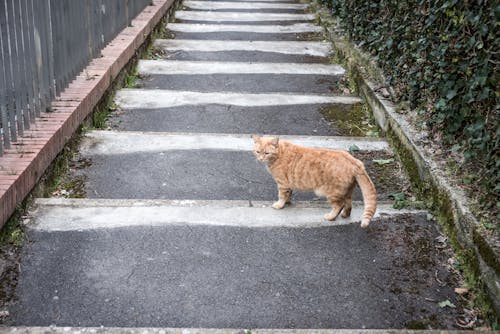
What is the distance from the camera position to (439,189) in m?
4.34

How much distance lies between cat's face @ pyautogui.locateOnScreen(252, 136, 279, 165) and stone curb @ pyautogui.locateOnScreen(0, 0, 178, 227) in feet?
5.34

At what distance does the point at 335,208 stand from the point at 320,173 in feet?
0.90

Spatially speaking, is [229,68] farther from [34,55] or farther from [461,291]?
[461,291]

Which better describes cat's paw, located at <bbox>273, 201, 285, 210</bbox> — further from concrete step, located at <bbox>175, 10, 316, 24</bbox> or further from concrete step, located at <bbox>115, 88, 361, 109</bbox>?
concrete step, located at <bbox>175, 10, 316, 24</bbox>

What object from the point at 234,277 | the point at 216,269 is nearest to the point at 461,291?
the point at 234,277

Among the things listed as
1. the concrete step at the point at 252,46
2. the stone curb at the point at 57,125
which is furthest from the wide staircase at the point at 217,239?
the concrete step at the point at 252,46

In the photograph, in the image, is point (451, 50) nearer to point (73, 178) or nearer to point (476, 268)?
point (476, 268)

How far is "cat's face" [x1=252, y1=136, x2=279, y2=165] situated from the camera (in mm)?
4547

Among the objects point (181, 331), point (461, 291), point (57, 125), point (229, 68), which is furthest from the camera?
point (229, 68)

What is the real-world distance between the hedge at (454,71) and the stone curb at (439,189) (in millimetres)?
170

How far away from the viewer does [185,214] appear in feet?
14.3

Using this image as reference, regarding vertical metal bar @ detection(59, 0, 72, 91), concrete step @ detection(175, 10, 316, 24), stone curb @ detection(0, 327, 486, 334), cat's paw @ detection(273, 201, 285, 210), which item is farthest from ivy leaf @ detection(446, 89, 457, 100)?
concrete step @ detection(175, 10, 316, 24)

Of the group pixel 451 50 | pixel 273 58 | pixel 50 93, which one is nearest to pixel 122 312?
pixel 50 93

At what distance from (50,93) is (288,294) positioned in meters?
2.96
